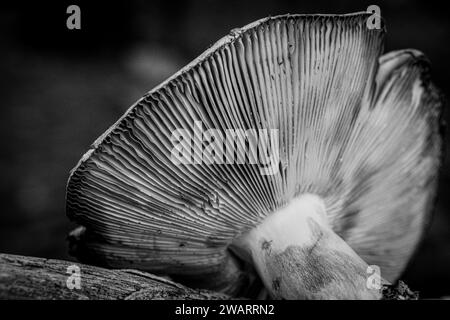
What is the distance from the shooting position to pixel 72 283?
1.15m

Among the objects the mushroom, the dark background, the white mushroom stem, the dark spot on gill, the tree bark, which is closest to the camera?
the tree bark

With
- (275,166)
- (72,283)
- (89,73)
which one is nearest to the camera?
(72,283)

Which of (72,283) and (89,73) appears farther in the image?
(89,73)

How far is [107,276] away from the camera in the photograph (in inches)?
49.1

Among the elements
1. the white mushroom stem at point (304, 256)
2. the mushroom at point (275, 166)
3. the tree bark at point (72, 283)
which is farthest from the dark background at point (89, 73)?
the tree bark at point (72, 283)

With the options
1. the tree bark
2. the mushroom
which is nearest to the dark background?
the mushroom

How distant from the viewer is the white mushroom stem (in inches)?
51.0

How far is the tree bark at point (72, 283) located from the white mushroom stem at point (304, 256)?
22cm

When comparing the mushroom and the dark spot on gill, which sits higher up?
the mushroom

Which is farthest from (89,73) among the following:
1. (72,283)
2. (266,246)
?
(72,283)

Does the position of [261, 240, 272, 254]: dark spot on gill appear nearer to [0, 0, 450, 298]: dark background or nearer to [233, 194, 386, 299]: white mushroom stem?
[233, 194, 386, 299]: white mushroom stem

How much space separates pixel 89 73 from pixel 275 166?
4.07m

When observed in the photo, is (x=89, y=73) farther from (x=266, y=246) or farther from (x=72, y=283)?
(x=72, y=283)

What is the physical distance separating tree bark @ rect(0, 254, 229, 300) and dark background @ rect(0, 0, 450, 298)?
184cm
